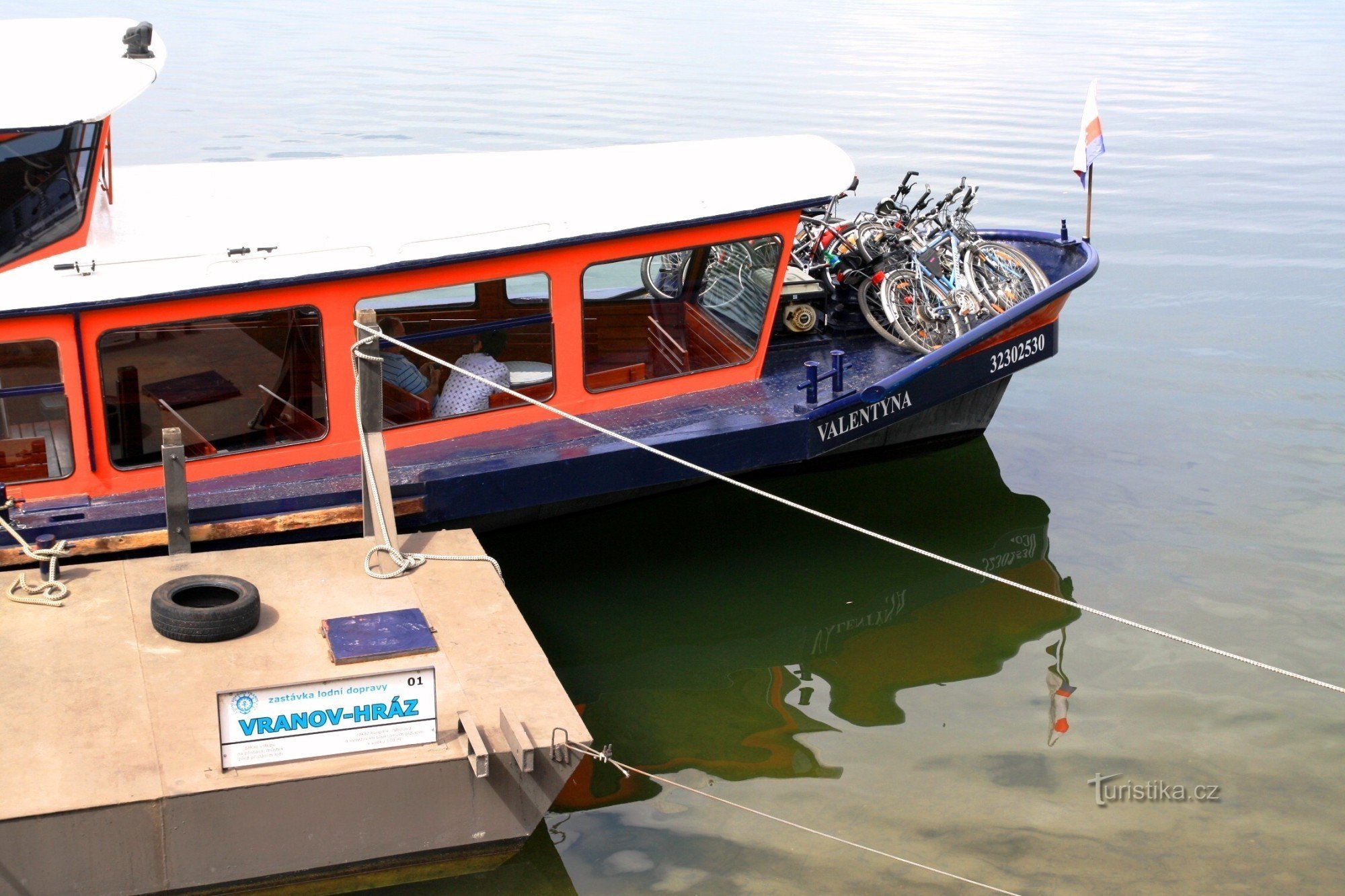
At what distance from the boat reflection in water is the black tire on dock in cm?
180

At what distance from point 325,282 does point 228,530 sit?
150 centimetres

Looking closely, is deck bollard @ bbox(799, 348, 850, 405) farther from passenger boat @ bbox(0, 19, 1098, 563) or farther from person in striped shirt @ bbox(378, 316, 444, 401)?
person in striped shirt @ bbox(378, 316, 444, 401)

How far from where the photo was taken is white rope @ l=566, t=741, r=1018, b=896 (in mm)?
6005

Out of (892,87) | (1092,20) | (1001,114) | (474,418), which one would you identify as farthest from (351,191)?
(1092,20)

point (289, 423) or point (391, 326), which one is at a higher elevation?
point (391, 326)

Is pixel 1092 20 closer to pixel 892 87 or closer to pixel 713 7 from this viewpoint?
pixel 713 7

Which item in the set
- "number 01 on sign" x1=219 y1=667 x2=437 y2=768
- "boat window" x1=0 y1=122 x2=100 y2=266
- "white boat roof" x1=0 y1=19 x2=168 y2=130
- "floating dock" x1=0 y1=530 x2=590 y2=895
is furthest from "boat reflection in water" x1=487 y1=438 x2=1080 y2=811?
"white boat roof" x1=0 y1=19 x2=168 y2=130

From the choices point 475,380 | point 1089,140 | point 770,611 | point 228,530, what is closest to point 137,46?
point 475,380

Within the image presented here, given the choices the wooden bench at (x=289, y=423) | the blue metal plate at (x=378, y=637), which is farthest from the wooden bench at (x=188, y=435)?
the blue metal plate at (x=378, y=637)

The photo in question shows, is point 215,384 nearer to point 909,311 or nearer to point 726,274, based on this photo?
point 726,274

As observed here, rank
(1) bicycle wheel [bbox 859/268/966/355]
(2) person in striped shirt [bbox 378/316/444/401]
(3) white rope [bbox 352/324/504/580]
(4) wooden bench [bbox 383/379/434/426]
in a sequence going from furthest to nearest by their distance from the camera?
(1) bicycle wheel [bbox 859/268/966/355]
(4) wooden bench [bbox 383/379/434/426]
(2) person in striped shirt [bbox 378/316/444/401]
(3) white rope [bbox 352/324/504/580]

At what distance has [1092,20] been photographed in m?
50.2

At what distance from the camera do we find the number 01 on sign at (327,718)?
17.7ft

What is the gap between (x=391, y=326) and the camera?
802 centimetres
